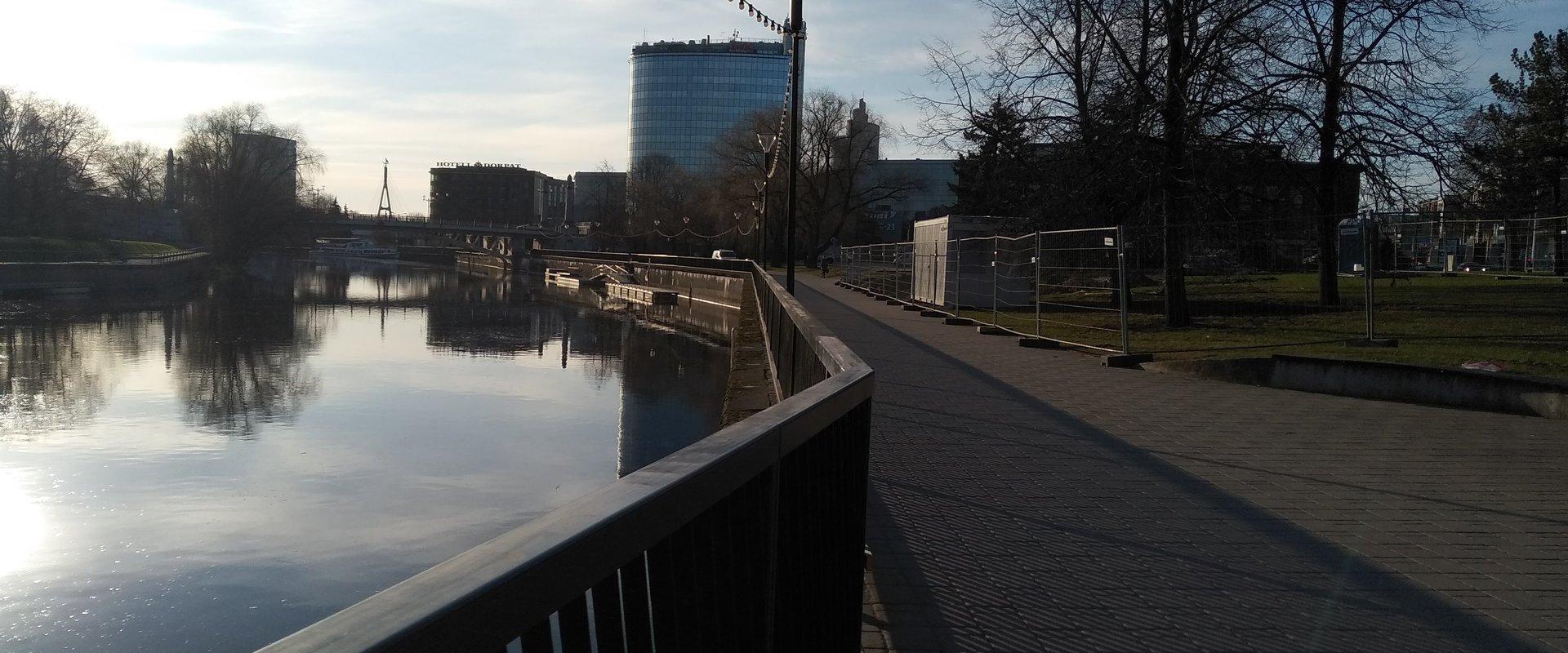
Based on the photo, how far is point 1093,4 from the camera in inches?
872

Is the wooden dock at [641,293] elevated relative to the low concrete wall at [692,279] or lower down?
lower down

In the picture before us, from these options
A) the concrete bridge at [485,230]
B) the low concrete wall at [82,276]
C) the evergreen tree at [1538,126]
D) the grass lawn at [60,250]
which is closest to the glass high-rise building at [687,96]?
→ the concrete bridge at [485,230]

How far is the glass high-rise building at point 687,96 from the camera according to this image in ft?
529

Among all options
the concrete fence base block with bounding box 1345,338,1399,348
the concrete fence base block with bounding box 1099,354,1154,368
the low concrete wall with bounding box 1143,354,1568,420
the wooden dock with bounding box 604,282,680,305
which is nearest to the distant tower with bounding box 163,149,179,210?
the wooden dock with bounding box 604,282,680,305

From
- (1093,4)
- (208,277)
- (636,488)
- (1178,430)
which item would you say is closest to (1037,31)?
(1093,4)

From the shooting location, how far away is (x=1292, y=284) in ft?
56.9

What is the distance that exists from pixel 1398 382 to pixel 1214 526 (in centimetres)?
707

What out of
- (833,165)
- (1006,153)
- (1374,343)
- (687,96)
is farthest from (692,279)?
(687,96)

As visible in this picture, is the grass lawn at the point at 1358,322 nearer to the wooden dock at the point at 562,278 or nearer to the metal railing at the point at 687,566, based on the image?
the metal railing at the point at 687,566

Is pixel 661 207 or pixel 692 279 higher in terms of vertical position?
pixel 661 207

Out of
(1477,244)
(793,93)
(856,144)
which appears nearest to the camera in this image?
(1477,244)

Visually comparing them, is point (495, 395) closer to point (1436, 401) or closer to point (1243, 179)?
point (1243, 179)

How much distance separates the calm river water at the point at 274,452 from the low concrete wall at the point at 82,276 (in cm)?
1449

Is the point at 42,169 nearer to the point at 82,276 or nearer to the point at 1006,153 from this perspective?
the point at 82,276
